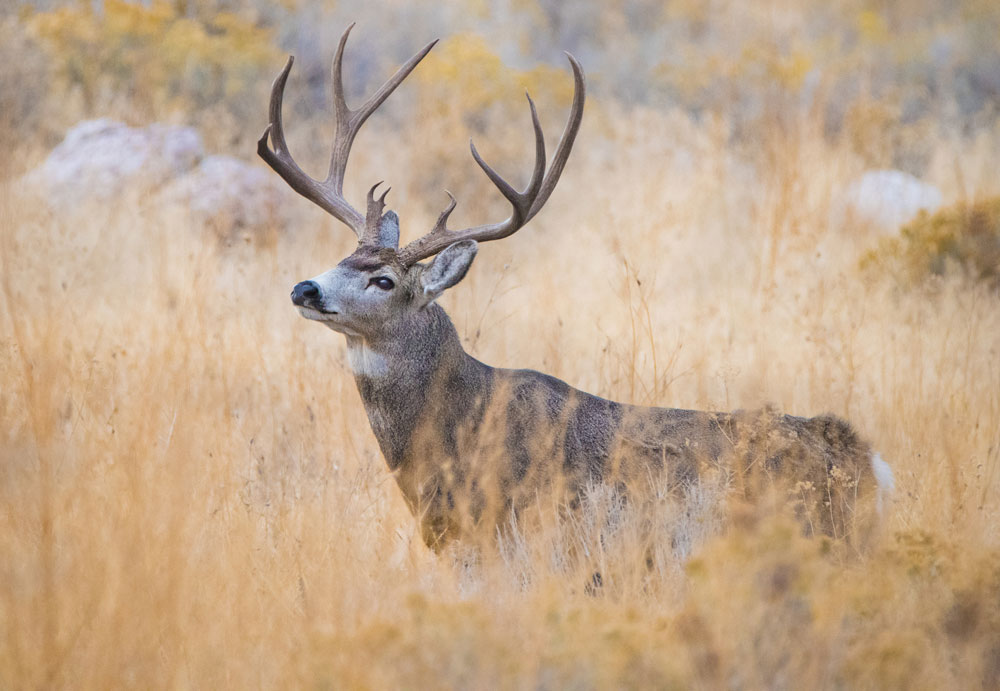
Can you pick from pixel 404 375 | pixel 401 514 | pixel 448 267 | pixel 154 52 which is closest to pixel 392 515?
pixel 401 514

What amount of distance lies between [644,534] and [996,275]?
601 cm

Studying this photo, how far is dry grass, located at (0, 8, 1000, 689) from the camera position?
235 centimetres

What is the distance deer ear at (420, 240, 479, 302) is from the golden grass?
0.84 m

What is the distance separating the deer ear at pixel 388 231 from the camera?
453cm

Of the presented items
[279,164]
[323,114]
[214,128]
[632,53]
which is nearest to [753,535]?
[279,164]

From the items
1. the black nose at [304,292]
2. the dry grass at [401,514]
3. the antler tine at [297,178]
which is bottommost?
the dry grass at [401,514]

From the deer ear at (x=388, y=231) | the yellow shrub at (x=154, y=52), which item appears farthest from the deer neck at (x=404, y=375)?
the yellow shrub at (x=154, y=52)

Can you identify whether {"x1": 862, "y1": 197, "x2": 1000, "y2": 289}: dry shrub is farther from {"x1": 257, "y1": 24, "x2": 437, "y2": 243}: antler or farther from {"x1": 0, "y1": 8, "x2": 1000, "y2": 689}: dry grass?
{"x1": 257, "y1": 24, "x2": 437, "y2": 243}: antler

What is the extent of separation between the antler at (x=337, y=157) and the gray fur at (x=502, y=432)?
23 centimetres

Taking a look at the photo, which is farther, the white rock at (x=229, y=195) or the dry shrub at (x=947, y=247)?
the white rock at (x=229, y=195)

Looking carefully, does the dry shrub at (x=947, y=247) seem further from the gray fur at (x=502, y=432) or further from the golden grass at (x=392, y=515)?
the gray fur at (x=502, y=432)

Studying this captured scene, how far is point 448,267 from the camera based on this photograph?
430cm

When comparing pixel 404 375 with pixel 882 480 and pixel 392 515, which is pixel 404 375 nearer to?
pixel 392 515

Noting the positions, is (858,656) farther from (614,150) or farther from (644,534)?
(614,150)
